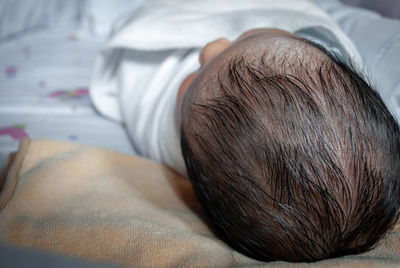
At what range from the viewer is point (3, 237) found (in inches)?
18.5

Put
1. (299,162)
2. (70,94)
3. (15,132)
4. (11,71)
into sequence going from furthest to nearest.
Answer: (11,71)
(70,94)
(15,132)
(299,162)

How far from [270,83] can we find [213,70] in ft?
0.46

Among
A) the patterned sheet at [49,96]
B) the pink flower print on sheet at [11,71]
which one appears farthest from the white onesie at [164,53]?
the pink flower print on sheet at [11,71]

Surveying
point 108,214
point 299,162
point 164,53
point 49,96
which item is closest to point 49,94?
point 49,96

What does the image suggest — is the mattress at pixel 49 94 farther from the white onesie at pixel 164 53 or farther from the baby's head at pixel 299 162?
the baby's head at pixel 299 162

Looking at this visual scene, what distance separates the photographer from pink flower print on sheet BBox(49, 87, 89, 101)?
119 centimetres

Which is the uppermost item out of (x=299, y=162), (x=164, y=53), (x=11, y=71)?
(x=299, y=162)

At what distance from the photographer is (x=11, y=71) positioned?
52.2 inches

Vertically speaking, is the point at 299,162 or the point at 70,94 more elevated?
the point at 299,162

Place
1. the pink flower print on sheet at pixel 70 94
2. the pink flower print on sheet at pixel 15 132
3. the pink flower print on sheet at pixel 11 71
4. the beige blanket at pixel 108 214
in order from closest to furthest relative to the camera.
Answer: the beige blanket at pixel 108 214 → the pink flower print on sheet at pixel 15 132 → the pink flower print on sheet at pixel 70 94 → the pink flower print on sheet at pixel 11 71

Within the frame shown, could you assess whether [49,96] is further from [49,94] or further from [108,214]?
[108,214]

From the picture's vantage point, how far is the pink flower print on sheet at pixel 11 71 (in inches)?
51.3

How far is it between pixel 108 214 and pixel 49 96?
2.47 feet

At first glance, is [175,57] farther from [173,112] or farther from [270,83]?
[270,83]
